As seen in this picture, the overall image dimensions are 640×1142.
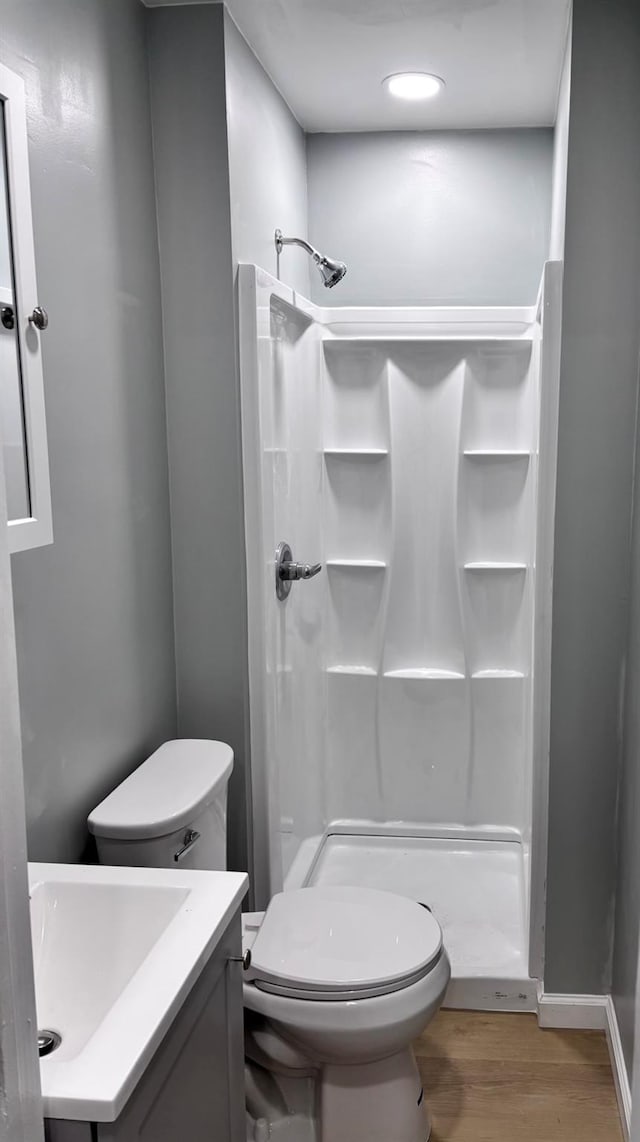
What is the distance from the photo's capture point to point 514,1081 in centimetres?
216

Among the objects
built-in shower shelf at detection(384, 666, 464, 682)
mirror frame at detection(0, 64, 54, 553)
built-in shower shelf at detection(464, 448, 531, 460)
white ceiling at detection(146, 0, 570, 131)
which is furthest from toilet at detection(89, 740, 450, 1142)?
white ceiling at detection(146, 0, 570, 131)

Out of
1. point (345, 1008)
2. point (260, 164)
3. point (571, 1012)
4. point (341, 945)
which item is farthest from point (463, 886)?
Answer: point (260, 164)

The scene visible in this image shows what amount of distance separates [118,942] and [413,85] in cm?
227

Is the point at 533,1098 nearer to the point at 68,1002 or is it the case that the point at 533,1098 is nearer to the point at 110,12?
the point at 68,1002

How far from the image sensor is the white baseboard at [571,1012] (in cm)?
232

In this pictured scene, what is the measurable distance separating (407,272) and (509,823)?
1.88 m

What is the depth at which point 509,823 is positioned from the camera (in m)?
3.22

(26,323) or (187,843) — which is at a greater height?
(26,323)

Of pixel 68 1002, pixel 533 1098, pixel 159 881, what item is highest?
pixel 159 881

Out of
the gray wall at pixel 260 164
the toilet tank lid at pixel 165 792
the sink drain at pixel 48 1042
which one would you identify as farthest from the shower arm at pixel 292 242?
the sink drain at pixel 48 1042

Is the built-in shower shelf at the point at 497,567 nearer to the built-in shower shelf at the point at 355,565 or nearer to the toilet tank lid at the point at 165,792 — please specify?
the built-in shower shelf at the point at 355,565

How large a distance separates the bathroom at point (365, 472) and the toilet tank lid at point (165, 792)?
0.06 meters

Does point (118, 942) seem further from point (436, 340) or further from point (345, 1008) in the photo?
point (436, 340)

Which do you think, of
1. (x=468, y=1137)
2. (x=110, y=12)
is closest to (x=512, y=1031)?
(x=468, y=1137)
